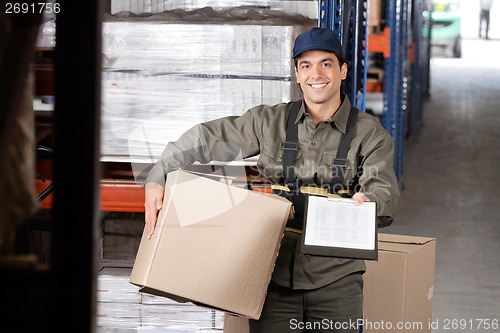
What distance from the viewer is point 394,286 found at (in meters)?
4.37

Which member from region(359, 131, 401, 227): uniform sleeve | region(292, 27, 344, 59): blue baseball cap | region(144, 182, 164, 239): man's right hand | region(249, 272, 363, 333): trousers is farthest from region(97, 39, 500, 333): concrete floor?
region(292, 27, 344, 59): blue baseball cap

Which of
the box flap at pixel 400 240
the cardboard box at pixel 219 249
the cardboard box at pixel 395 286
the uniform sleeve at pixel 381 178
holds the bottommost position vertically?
the cardboard box at pixel 395 286

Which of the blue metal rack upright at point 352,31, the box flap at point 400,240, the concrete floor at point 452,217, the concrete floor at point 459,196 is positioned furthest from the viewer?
the concrete floor at point 459,196

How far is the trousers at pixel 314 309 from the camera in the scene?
351cm

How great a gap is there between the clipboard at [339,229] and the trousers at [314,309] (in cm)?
40

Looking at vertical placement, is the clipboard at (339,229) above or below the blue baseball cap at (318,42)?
below

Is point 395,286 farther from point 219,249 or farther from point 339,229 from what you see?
point 219,249

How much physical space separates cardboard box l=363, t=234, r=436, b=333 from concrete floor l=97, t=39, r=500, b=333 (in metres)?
0.84

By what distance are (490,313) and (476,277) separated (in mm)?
957

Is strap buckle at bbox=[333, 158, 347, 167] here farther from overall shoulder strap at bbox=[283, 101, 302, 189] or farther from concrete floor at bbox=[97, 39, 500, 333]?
concrete floor at bbox=[97, 39, 500, 333]

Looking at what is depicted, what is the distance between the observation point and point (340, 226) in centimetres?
319

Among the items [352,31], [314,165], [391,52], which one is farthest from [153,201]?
[391,52]

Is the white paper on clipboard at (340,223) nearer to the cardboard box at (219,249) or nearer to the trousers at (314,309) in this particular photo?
the cardboard box at (219,249)

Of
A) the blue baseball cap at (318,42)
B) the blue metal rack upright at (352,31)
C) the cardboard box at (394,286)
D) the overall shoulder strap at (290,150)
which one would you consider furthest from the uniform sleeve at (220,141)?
A: the blue metal rack upright at (352,31)
